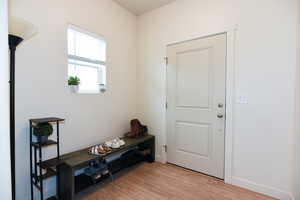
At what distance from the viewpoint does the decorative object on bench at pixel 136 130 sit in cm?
258

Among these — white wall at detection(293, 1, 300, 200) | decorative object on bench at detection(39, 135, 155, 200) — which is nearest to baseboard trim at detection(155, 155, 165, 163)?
decorative object on bench at detection(39, 135, 155, 200)

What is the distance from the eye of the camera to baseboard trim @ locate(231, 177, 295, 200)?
1.69 meters

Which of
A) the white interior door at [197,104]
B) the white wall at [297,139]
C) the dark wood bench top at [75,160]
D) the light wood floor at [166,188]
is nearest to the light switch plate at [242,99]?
the white interior door at [197,104]

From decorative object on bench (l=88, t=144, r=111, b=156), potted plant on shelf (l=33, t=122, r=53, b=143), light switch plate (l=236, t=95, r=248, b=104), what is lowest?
decorative object on bench (l=88, t=144, r=111, b=156)

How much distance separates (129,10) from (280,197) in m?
3.52

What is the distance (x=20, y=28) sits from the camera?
1.26m

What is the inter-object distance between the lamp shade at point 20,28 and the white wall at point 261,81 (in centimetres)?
202

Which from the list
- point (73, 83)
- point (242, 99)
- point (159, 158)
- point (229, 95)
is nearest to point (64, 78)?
point (73, 83)

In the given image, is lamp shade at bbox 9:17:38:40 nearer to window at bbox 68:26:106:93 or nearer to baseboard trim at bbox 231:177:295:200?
window at bbox 68:26:106:93

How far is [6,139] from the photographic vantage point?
2.78 ft

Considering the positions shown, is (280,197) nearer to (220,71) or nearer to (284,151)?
(284,151)

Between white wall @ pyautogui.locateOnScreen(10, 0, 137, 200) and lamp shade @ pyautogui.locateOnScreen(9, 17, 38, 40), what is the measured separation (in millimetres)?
256

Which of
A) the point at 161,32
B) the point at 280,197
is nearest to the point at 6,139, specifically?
the point at 161,32

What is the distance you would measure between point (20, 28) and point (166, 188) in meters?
2.32
